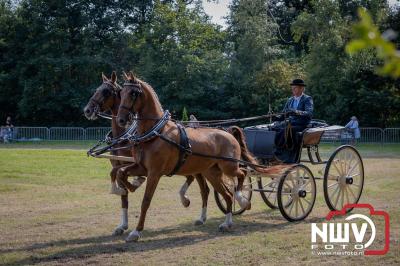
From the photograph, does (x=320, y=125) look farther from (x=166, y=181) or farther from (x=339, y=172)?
(x=166, y=181)

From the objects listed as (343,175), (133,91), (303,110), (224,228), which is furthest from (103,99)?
(343,175)

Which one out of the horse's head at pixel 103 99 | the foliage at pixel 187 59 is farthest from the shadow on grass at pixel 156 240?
the foliage at pixel 187 59

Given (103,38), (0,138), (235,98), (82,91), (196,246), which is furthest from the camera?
(103,38)

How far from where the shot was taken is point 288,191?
31.4 ft

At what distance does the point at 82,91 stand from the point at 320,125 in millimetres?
31303

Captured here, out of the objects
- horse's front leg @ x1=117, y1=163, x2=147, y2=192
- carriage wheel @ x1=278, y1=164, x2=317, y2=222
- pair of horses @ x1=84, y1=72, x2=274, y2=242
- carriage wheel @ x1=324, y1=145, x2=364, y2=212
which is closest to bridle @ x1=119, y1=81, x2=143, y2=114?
pair of horses @ x1=84, y1=72, x2=274, y2=242

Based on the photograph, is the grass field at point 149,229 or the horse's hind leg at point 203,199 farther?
the horse's hind leg at point 203,199

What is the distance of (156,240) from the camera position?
815 centimetres

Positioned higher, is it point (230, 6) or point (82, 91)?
point (230, 6)

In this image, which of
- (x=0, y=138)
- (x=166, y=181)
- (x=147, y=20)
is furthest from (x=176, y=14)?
(x=166, y=181)

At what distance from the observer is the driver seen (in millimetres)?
9891

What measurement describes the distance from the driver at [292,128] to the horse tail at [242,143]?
0.58 metres

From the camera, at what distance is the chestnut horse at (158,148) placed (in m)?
8.18

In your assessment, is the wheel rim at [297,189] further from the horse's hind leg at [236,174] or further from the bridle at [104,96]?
the bridle at [104,96]
